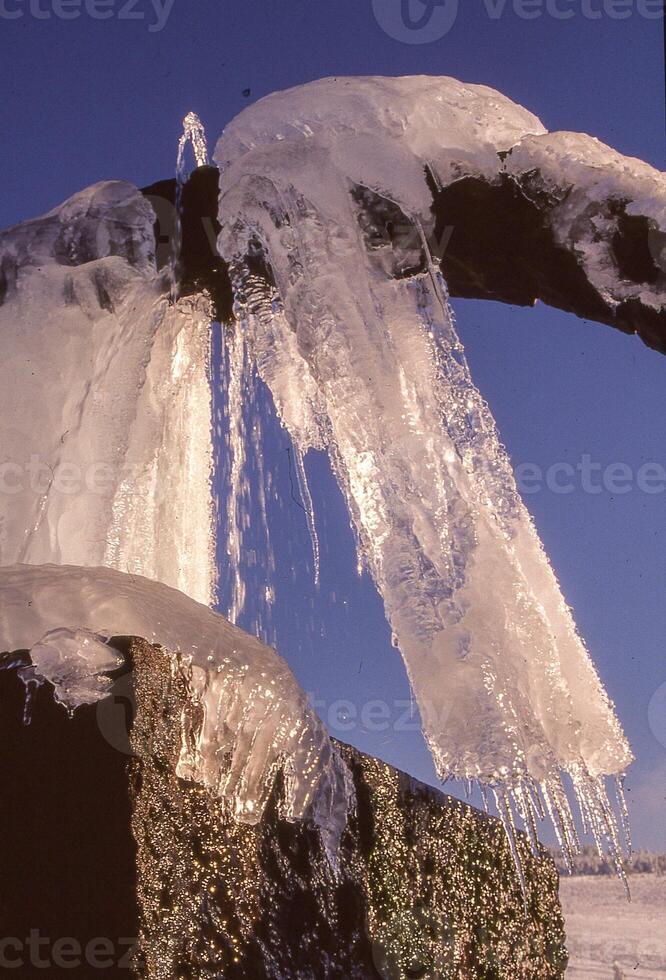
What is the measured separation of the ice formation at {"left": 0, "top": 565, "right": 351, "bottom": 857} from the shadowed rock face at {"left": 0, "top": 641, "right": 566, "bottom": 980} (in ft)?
0.19

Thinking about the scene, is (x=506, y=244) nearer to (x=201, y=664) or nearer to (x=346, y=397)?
(x=346, y=397)

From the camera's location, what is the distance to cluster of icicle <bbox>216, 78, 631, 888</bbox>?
3.49 metres

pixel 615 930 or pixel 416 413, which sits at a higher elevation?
pixel 416 413

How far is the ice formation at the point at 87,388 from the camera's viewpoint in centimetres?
508

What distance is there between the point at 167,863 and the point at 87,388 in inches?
143

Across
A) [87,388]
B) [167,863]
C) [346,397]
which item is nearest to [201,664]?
[167,863]

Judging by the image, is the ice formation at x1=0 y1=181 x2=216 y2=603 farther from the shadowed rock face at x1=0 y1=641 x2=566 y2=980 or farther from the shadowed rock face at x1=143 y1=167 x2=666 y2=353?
the shadowed rock face at x1=0 y1=641 x2=566 y2=980

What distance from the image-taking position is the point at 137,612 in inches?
94.1

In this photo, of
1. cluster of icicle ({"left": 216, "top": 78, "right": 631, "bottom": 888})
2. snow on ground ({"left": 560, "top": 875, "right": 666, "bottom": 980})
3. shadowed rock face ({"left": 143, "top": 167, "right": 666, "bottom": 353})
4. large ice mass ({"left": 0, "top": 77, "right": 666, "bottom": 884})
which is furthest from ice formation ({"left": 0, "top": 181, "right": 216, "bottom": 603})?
snow on ground ({"left": 560, "top": 875, "right": 666, "bottom": 980})

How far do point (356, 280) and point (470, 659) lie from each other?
201 cm

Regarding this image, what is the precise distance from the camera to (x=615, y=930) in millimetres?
13594

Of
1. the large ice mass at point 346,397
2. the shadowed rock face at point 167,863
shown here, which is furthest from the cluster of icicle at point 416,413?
the shadowed rock face at point 167,863

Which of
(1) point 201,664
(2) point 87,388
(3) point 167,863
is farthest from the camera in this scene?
(2) point 87,388

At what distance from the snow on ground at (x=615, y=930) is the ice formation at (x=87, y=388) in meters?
9.82
